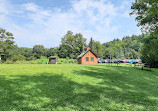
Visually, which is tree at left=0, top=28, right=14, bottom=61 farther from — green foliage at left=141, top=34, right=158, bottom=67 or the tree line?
green foliage at left=141, top=34, right=158, bottom=67

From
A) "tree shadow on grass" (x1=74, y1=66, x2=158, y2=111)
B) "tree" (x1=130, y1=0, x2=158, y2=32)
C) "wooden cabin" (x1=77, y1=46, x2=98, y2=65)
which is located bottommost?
"tree shadow on grass" (x1=74, y1=66, x2=158, y2=111)

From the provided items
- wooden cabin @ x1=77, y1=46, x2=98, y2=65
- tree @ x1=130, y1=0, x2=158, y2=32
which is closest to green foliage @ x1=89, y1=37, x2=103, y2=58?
wooden cabin @ x1=77, y1=46, x2=98, y2=65

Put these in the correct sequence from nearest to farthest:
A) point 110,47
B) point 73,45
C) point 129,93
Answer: point 129,93 → point 110,47 → point 73,45

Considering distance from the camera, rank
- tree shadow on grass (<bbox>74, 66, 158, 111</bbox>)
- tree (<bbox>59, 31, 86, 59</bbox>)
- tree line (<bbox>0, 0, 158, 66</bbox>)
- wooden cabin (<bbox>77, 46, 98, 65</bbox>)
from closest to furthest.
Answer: tree shadow on grass (<bbox>74, 66, 158, 111</bbox>), tree line (<bbox>0, 0, 158, 66</bbox>), wooden cabin (<bbox>77, 46, 98, 65</bbox>), tree (<bbox>59, 31, 86, 59</bbox>)

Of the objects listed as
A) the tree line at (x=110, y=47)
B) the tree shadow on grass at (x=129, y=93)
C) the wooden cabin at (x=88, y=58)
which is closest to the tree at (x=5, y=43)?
the tree line at (x=110, y=47)

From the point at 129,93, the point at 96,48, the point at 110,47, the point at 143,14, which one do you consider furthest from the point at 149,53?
the point at 96,48

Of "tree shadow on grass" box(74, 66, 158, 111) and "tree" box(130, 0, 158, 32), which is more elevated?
"tree" box(130, 0, 158, 32)

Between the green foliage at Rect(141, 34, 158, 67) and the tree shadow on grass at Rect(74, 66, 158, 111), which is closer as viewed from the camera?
Answer: the tree shadow on grass at Rect(74, 66, 158, 111)

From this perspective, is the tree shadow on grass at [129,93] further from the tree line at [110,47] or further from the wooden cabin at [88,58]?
the wooden cabin at [88,58]

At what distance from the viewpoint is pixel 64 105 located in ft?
16.1

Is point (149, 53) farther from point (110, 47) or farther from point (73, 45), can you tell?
point (73, 45)

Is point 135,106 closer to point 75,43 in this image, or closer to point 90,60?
point 90,60

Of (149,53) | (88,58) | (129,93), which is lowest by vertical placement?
(129,93)

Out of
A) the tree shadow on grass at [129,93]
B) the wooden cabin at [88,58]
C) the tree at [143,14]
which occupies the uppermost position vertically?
the tree at [143,14]
